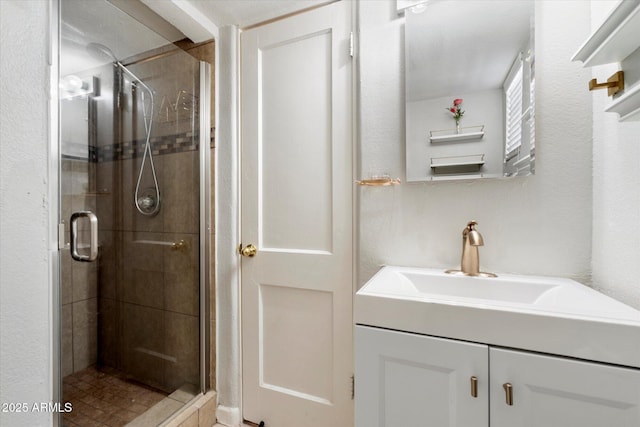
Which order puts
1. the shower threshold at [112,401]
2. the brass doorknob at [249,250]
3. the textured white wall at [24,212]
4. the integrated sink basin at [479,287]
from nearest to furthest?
the textured white wall at [24,212], the integrated sink basin at [479,287], the shower threshold at [112,401], the brass doorknob at [249,250]

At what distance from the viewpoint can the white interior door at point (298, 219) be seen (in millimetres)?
1282

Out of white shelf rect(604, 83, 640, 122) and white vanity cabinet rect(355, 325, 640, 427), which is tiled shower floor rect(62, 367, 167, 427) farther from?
white shelf rect(604, 83, 640, 122)

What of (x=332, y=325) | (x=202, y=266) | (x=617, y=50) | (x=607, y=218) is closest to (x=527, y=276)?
(x=607, y=218)

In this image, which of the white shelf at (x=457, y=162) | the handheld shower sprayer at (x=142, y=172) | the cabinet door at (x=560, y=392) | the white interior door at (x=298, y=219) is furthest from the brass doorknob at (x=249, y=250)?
the cabinet door at (x=560, y=392)

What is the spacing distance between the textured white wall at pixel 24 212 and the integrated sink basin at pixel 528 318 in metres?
0.96

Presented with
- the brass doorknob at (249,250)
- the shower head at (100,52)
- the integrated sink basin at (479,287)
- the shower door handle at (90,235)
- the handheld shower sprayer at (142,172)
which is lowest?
the integrated sink basin at (479,287)

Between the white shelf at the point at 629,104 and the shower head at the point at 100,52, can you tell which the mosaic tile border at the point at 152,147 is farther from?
the white shelf at the point at 629,104

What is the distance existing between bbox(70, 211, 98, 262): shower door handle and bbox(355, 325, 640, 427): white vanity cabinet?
973 mm

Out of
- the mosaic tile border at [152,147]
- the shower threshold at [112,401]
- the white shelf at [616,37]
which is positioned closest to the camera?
the white shelf at [616,37]

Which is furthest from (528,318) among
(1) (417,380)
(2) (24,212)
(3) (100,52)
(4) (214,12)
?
(4) (214,12)

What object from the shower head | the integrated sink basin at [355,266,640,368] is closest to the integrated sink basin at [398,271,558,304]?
the integrated sink basin at [355,266,640,368]

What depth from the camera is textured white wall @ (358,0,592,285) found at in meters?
0.95

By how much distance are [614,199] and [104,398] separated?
6.19ft

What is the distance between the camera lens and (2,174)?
0.77 m
